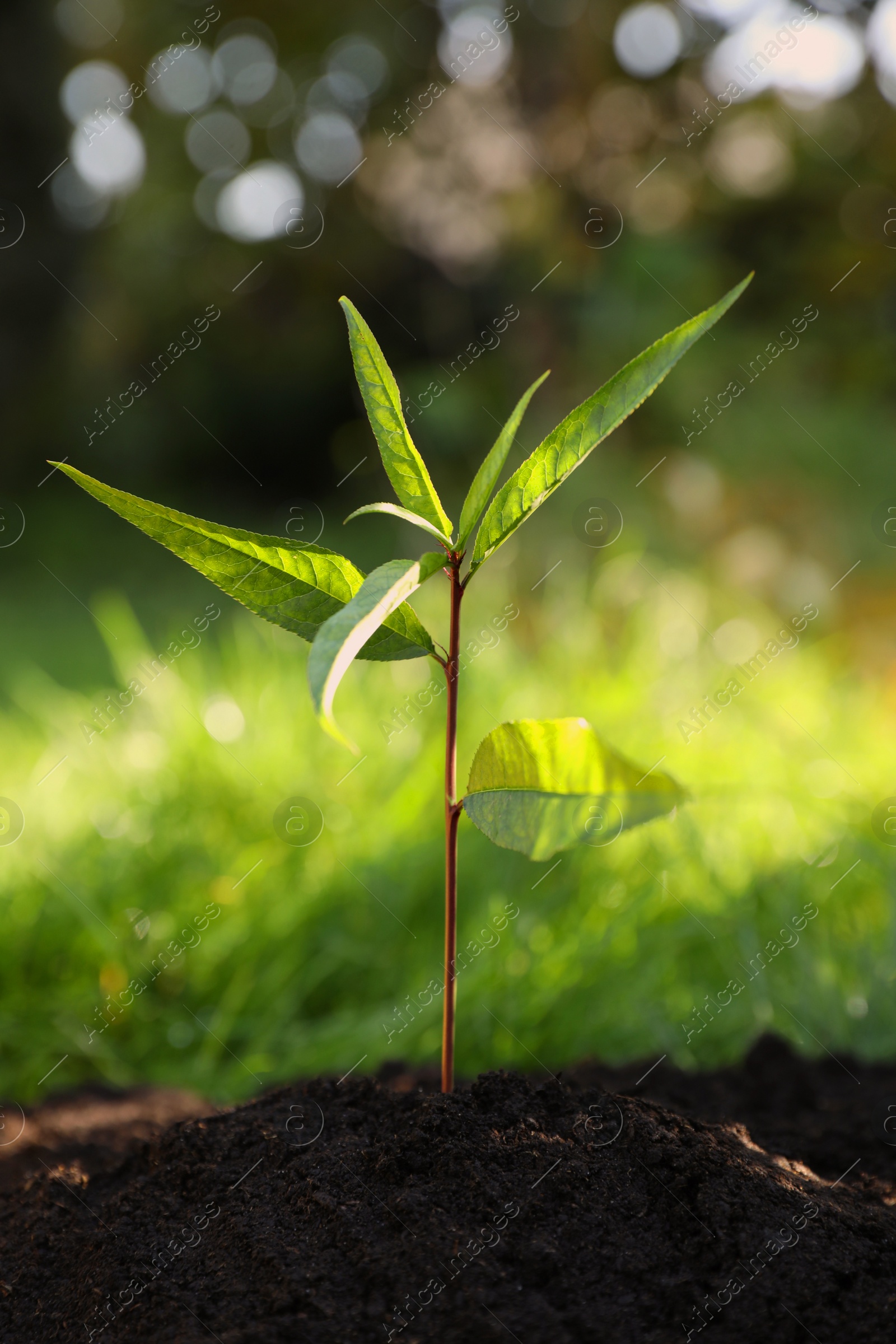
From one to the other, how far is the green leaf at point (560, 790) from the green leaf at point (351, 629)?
0.17 m

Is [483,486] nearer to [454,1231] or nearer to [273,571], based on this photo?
[273,571]

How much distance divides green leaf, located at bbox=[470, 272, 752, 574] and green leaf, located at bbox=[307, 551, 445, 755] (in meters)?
0.13

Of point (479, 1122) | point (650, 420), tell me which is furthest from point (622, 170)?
point (479, 1122)

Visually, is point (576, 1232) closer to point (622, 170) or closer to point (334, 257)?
point (622, 170)

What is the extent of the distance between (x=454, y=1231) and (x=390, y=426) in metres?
0.72

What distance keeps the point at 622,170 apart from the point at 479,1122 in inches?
221

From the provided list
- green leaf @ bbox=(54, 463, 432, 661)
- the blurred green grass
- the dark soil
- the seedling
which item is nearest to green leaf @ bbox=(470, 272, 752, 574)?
the seedling

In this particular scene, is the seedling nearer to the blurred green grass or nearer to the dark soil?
the dark soil

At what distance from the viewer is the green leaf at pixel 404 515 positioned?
78cm

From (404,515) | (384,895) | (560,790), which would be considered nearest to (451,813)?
(560,790)

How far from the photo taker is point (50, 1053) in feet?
6.55

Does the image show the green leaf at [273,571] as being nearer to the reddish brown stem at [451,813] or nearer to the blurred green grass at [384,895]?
the reddish brown stem at [451,813]

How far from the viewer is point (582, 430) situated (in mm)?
875

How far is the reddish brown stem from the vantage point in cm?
95
